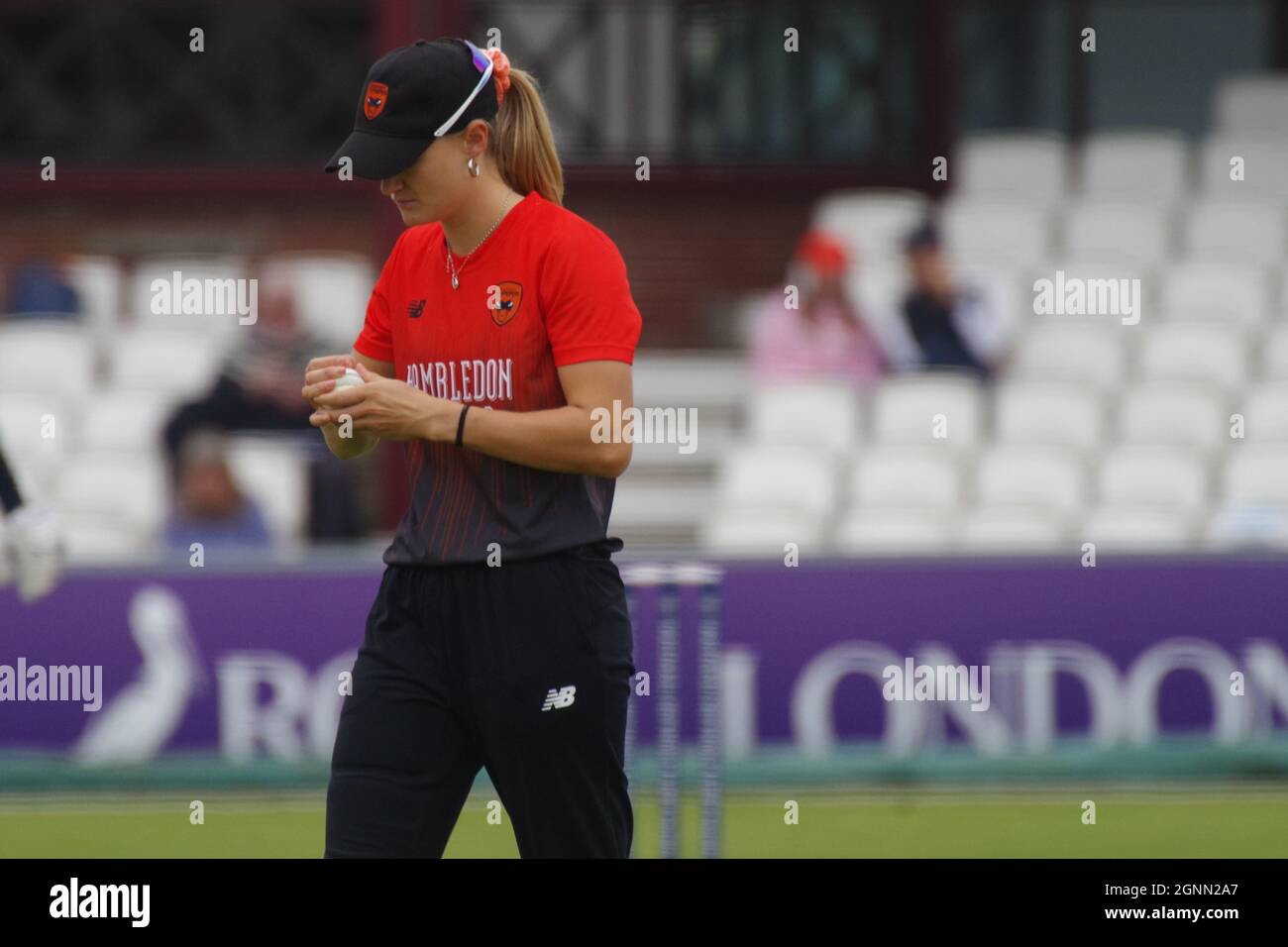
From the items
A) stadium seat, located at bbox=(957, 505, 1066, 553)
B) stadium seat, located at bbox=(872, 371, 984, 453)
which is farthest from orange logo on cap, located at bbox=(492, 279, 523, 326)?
stadium seat, located at bbox=(872, 371, 984, 453)

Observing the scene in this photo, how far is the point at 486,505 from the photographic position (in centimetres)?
380

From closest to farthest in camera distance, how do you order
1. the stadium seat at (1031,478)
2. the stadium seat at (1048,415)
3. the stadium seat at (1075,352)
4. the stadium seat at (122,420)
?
1. the stadium seat at (1031,478)
2. the stadium seat at (1048,415)
3. the stadium seat at (122,420)
4. the stadium seat at (1075,352)

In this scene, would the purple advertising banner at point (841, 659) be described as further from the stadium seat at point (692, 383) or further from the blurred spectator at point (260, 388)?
the stadium seat at point (692, 383)

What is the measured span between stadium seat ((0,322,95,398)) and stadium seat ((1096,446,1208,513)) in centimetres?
481

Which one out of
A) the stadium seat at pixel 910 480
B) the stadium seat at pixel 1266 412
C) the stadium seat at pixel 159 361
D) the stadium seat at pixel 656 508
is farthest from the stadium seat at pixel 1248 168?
the stadium seat at pixel 159 361

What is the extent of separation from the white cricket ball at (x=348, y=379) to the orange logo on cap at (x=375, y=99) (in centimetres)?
42

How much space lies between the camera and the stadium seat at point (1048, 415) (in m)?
9.95

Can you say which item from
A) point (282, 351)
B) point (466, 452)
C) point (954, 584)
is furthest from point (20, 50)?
point (466, 452)

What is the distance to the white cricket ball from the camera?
370 cm

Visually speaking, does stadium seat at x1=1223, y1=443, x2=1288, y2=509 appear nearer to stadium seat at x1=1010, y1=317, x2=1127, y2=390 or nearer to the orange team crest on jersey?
stadium seat at x1=1010, y1=317, x2=1127, y2=390

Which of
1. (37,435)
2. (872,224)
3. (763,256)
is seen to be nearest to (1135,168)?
(872,224)

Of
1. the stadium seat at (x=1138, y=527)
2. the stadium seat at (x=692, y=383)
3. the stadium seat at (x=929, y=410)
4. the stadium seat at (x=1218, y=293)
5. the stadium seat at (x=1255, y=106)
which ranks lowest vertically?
the stadium seat at (x=1138, y=527)

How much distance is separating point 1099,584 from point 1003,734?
671 millimetres
